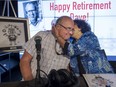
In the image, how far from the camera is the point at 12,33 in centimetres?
219

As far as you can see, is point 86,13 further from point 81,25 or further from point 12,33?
point 12,33

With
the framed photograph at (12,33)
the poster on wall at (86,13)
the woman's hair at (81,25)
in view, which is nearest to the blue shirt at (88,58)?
the woman's hair at (81,25)

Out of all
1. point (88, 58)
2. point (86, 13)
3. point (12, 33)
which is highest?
point (86, 13)

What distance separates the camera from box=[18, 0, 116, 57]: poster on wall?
8.80 ft

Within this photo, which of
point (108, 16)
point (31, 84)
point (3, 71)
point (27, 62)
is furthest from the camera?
point (3, 71)

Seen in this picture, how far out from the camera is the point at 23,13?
283 cm

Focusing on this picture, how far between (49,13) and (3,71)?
4.15ft

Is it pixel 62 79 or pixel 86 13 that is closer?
pixel 62 79

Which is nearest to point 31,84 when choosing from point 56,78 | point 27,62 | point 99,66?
point 56,78

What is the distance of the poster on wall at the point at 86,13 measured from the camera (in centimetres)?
268

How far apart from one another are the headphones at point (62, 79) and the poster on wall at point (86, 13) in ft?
5.99

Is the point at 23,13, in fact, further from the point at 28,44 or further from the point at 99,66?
the point at 99,66

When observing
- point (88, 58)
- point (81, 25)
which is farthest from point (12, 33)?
point (88, 58)

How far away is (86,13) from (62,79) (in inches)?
75.0
